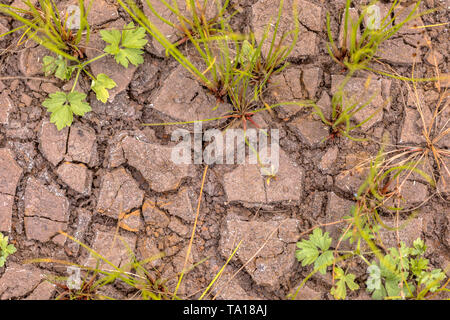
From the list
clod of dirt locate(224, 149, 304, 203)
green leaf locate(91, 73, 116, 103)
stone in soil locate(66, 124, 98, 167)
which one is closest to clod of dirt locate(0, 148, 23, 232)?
stone in soil locate(66, 124, 98, 167)

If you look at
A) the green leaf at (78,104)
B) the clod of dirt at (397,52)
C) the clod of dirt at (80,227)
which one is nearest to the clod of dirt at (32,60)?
the green leaf at (78,104)

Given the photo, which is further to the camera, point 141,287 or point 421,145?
point 421,145

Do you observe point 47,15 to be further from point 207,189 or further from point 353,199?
point 353,199

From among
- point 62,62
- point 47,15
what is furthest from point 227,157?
point 47,15

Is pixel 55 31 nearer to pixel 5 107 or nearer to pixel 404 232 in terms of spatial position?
pixel 5 107

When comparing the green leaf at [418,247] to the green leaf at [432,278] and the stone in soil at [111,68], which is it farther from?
the stone in soil at [111,68]

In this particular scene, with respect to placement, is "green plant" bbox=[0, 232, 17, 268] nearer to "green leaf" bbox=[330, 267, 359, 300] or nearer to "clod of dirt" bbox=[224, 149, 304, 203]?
"clod of dirt" bbox=[224, 149, 304, 203]

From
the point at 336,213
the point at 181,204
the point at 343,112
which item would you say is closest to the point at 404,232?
the point at 336,213
